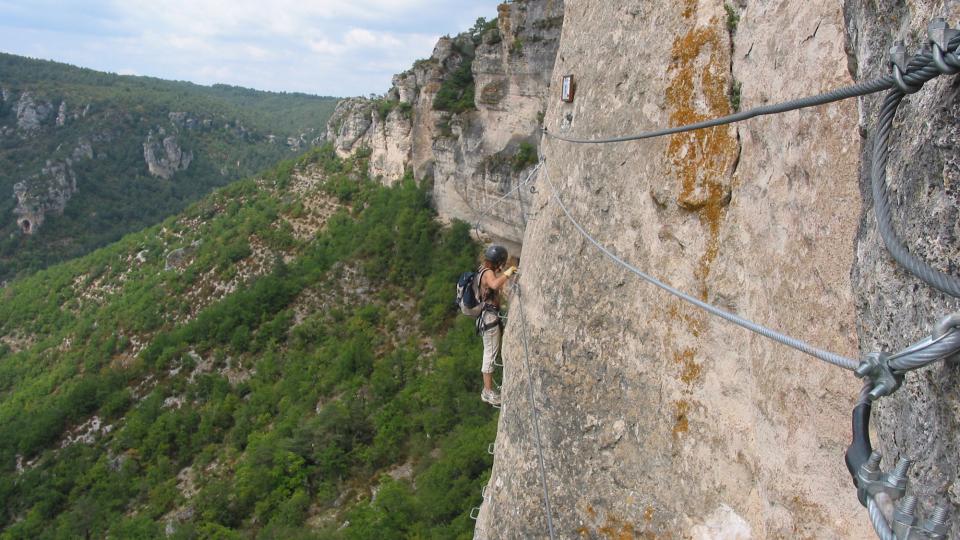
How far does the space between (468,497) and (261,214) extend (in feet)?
90.7

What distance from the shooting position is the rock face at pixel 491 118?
70.6 feet

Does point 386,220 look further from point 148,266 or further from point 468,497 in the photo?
point 148,266

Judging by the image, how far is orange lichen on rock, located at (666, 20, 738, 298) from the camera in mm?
3438

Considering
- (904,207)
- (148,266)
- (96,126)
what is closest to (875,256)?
(904,207)

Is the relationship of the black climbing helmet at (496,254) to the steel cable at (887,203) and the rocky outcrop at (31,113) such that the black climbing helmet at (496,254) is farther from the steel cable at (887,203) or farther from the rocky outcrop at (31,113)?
the rocky outcrop at (31,113)

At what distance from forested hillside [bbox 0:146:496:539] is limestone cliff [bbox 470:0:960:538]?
11.6 meters

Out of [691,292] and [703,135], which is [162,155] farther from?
[691,292]

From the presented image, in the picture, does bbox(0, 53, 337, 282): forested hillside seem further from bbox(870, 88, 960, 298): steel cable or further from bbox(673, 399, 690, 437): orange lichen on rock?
bbox(870, 88, 960, 298): steel cable

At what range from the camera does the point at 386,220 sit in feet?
99.7

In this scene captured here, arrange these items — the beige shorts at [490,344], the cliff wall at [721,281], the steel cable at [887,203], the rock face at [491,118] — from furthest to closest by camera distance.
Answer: the rock face at [491,118] → the beige shorts at [490,344] → the cliff wall at [721,281] → the steel cable at [887,203]

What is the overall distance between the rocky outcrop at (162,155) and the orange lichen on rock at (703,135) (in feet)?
326

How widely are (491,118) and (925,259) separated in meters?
23.0

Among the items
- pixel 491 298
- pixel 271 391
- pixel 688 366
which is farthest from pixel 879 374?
pixel 271 391

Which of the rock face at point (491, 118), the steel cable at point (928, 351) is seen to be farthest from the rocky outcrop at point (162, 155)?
the steel cable at point (928, 351)
